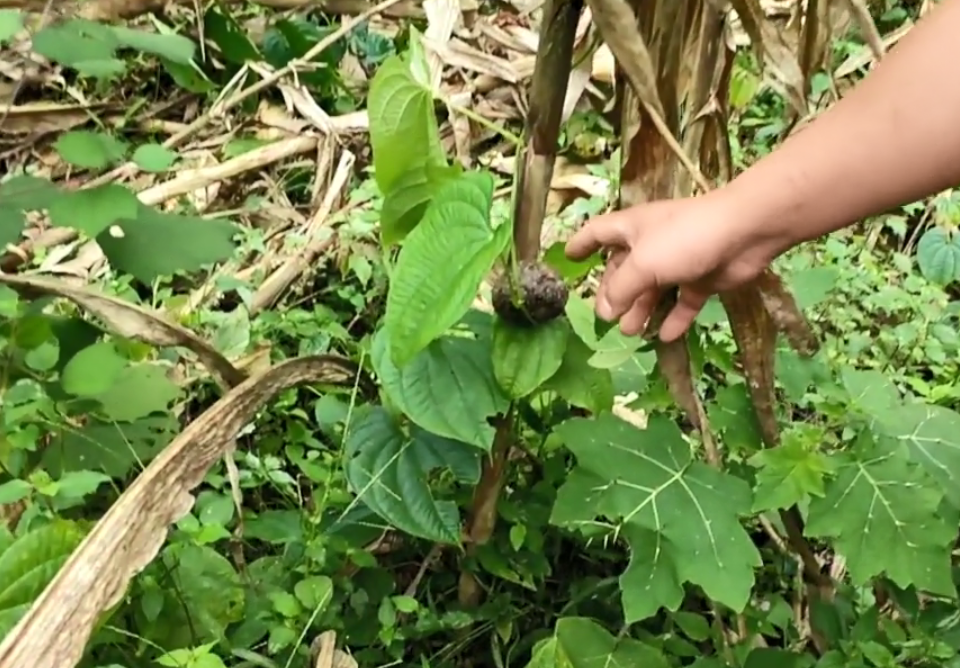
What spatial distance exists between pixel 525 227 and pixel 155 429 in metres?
0.43

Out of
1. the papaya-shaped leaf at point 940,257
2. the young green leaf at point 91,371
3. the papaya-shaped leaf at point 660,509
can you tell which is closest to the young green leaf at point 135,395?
the young green leaf at point 91,371

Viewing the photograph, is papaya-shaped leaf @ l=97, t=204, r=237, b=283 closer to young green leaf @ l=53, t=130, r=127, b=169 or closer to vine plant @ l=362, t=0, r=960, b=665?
young green leaf @ l=53, t=130, r=127, b=169

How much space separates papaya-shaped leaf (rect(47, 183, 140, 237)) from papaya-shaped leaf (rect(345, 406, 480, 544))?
26cm

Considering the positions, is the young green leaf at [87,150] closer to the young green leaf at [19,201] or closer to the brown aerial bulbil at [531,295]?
the young green leaf at [19,201]

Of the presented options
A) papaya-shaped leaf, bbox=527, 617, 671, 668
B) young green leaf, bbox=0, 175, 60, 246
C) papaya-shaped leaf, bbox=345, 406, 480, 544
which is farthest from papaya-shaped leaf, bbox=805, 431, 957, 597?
young green leaf, bbox=0, 175, 60, 246

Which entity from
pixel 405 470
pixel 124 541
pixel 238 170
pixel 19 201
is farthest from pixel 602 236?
pixel 238 170

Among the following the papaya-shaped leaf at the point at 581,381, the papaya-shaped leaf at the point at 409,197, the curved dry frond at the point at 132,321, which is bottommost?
the papaya-shaped leaf at the point at 581,381

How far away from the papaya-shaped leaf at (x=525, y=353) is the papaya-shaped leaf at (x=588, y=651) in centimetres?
18

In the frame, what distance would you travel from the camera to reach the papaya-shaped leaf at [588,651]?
0.78 metres

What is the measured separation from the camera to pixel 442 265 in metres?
0.69

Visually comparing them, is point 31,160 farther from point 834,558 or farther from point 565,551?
point 834,558

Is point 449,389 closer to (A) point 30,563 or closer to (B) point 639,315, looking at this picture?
(B) point 639,315

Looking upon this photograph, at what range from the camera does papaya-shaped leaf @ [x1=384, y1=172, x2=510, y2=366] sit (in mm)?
670

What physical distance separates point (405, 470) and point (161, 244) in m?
0.31
